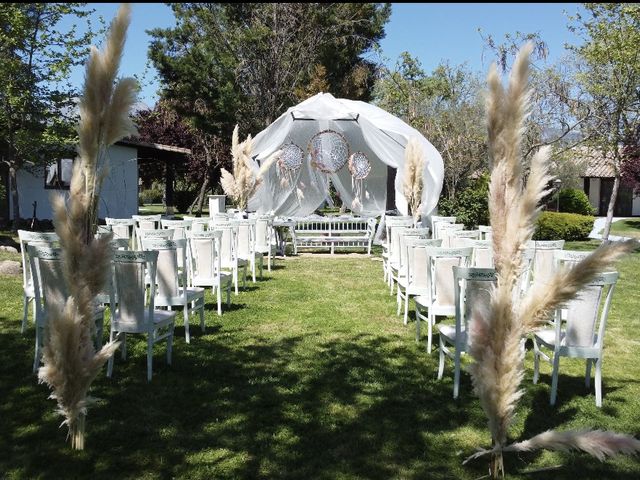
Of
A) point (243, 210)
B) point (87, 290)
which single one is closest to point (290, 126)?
point (243, 210)

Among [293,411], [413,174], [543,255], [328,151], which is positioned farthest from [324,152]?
[293,411]

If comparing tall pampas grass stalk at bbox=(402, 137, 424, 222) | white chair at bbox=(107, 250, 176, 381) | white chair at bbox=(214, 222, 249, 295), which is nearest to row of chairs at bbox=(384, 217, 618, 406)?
white chair at bbox=(107, 250, 176, 381)

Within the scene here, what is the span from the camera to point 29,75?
1446cm

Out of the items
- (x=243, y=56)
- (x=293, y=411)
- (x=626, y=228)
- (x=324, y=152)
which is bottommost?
(x=293, y=411)

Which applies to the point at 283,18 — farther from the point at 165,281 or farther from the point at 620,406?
the point at 620,406

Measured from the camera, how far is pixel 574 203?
27.0 meters

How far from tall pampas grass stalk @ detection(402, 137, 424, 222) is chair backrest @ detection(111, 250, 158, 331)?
26.3 ft

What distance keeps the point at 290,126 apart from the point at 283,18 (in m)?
8.16

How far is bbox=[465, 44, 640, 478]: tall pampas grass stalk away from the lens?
258 cm

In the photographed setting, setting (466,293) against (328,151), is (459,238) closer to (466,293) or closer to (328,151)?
(466,293)

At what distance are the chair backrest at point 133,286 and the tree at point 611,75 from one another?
480 inches

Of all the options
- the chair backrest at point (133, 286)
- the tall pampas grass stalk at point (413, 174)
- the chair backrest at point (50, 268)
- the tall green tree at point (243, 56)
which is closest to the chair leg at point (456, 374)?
the chair backrest at point (133, 286)

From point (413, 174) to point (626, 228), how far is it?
59.8 feet

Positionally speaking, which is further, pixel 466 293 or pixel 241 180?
pixel 241 180
